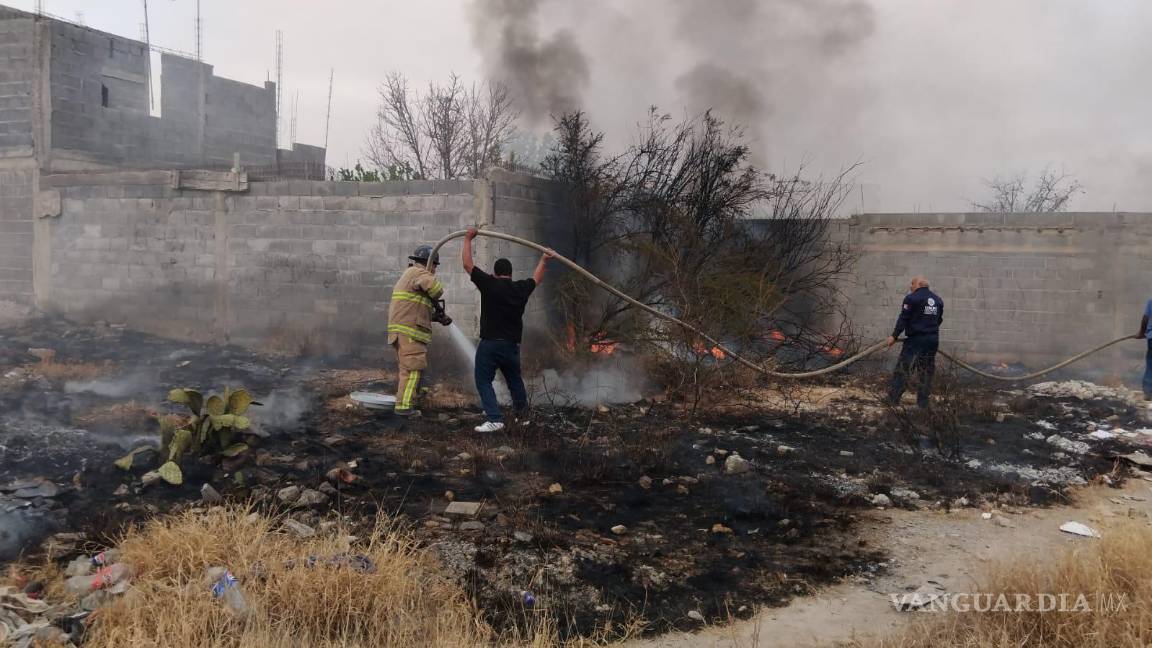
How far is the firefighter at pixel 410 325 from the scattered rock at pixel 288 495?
94.4 inches

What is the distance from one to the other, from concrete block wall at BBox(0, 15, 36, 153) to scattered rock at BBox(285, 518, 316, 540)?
10991 millimetres

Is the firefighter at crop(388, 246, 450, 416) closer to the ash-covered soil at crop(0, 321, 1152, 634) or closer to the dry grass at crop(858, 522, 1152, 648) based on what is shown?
the ash-covered soil at crop(0, 321, 1152, 634)

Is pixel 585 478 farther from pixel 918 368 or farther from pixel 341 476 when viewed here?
pixel 918 368

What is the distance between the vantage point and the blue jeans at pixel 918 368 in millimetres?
8211

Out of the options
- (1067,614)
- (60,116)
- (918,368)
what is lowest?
(1067,614)

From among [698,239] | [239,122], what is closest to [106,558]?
[698,239]

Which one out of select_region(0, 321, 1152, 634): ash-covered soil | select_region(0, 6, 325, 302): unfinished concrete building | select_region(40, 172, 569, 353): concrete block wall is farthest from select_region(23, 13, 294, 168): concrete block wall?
select_region(0, 321, 1152, 634): ash-covered soil

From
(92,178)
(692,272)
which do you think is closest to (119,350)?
(92,178)

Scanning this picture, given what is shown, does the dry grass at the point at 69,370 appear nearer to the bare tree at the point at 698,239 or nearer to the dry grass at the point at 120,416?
the dry grass at the point at 120,416

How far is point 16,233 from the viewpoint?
12.2 metres

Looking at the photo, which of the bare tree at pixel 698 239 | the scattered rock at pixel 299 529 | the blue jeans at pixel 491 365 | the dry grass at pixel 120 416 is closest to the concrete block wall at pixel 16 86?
the dry grass at pixel 120 416

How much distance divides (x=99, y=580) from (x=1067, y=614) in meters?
3.99

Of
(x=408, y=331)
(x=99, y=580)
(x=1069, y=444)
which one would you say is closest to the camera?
(x=99, y=580)

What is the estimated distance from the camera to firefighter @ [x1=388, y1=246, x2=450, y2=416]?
730cm
